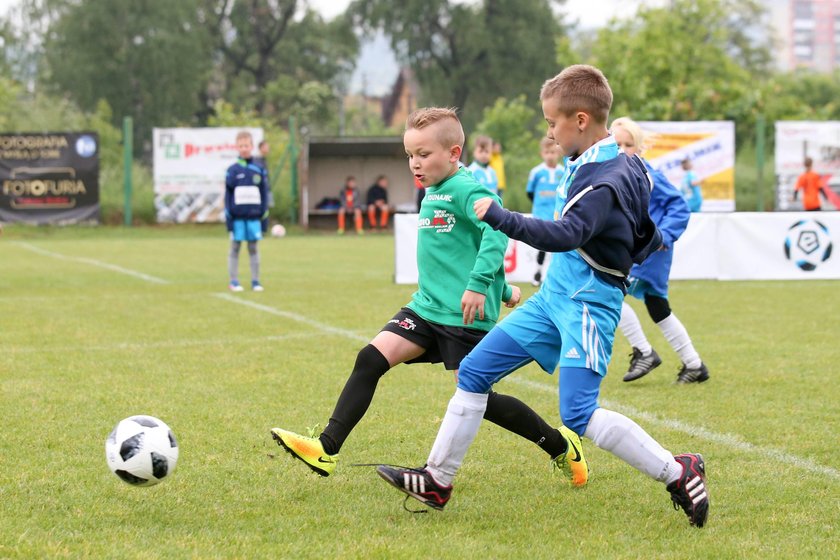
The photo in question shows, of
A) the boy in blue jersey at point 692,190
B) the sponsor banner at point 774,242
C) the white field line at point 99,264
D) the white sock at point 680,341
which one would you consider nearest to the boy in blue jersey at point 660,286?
the white sock at point 680,341

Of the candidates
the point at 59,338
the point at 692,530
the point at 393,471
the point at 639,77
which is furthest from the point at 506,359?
the point at 639,77

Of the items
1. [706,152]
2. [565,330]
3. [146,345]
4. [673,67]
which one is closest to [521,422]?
[565,330]

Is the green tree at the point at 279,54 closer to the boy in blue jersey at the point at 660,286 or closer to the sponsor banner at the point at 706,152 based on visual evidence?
the sponsor banner at the point at 706,152

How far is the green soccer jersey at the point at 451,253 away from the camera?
426 centimetres

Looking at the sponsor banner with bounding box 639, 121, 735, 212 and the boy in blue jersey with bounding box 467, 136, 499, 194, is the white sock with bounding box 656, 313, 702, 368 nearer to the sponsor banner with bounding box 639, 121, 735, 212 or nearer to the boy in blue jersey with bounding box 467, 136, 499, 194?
the boy in blue jersey with bounding box 467, 136, 499, 194

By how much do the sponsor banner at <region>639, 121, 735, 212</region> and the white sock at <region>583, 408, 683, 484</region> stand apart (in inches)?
870

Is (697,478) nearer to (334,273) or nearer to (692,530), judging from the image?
(692,530)

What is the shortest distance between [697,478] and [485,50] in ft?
175

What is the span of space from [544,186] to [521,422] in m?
9.09

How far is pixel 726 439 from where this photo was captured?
5238 millimetres

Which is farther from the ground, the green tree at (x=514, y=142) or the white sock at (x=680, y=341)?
the green tree at (x=514, y=142)

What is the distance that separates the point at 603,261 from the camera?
3.81 meters

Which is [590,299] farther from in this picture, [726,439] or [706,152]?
[706,152]

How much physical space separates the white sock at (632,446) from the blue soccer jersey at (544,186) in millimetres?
9436
